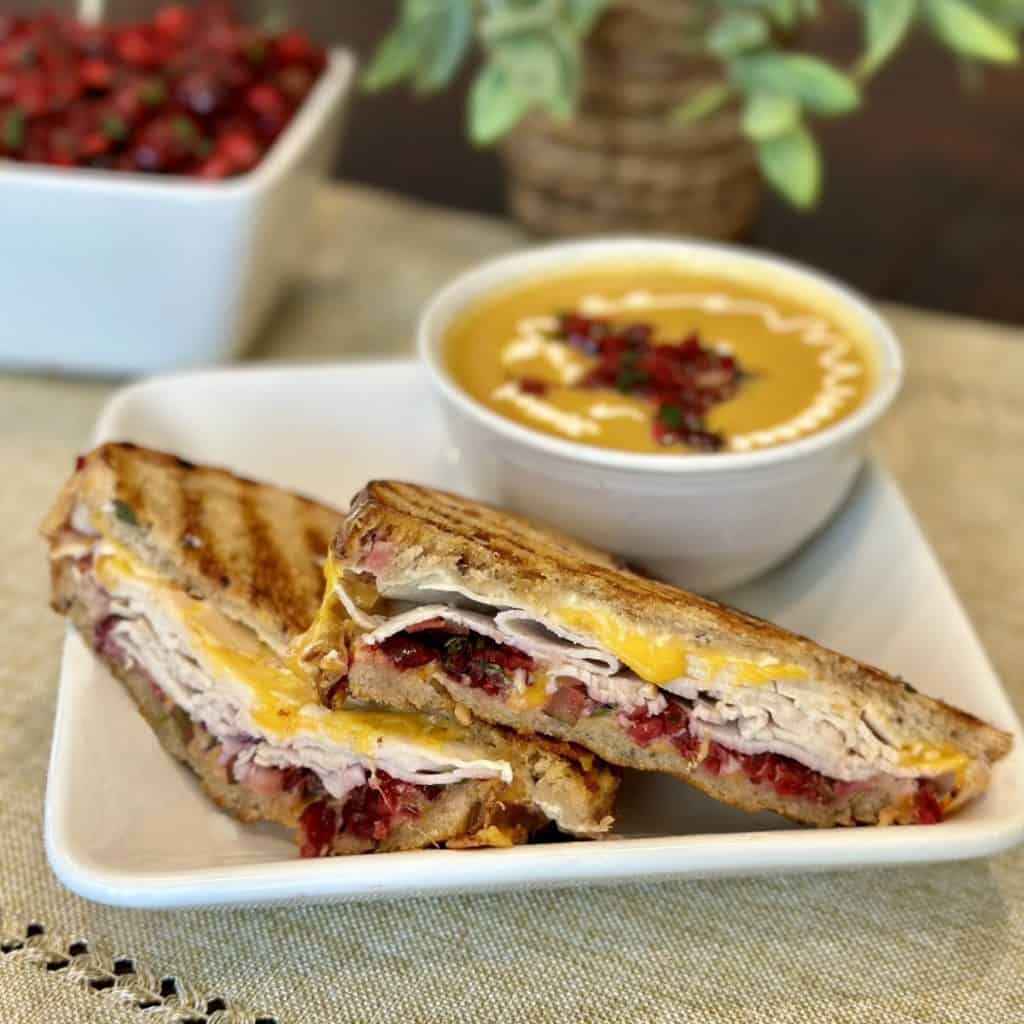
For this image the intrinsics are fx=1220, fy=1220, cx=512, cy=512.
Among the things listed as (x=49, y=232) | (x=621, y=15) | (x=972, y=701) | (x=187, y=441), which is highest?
(x=621, y=15)

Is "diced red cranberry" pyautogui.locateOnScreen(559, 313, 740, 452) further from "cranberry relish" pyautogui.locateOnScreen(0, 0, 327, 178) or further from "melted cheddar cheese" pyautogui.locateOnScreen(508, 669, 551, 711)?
"cranberry relish" pyautogui.locateOnScreen(0, 0, 327, 178)

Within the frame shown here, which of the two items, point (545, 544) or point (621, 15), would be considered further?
point (621, 15)

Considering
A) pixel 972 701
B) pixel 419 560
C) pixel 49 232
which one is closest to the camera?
pixel 419 560

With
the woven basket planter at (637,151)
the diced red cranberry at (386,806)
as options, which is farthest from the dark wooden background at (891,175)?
the diced red cranberry at (386,806)

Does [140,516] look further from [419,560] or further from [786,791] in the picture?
[786,791]

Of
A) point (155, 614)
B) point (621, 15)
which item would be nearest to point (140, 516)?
point (155, 614)

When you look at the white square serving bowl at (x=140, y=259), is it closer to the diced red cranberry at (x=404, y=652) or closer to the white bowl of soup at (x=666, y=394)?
the white bowl of soup at (x=666, y=394)

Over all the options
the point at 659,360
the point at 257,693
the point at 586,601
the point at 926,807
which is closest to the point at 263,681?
the point at 257,693

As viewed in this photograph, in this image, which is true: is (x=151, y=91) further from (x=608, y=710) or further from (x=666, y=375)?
(x=608, y=710)
